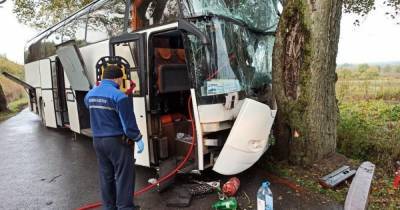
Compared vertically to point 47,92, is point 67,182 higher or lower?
lower

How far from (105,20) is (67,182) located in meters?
3.13

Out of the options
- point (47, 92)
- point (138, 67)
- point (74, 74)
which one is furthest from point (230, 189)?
point (47, 92)

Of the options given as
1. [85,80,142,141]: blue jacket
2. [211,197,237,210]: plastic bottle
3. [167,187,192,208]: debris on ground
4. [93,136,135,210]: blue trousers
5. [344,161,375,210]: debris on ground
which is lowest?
[167,187,192,208]: debris on ground

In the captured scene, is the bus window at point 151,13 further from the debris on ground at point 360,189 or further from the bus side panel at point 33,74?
the bus side panel at point 33,74

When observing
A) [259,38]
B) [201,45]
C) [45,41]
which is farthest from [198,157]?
[45,41]

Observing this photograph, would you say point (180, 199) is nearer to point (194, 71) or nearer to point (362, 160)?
point (194, 71)

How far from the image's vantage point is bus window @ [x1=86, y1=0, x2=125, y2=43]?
528 cm

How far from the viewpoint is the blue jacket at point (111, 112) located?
10.6 ft

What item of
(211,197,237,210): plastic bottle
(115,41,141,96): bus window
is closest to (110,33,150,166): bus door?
(115,41,141,96): bus window

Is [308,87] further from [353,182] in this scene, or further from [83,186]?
[83,186]

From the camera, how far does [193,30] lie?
352cm

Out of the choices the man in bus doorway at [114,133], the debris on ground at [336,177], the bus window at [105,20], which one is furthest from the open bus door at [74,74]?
the debris on ground at [336,177]

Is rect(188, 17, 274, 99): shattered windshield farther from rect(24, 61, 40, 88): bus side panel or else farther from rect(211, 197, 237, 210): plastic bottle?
rect(24, 61, 40, 88): bus side panel

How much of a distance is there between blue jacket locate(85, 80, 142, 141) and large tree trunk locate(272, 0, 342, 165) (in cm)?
250
